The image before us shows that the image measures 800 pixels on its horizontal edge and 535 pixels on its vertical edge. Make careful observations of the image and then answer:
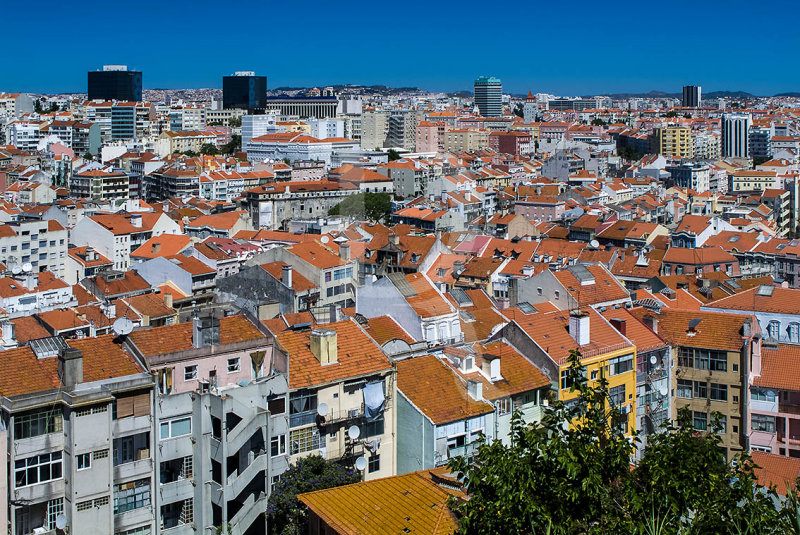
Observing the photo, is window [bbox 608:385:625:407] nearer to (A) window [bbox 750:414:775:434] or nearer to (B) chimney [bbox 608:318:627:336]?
(B) chimney [bbox 608:318:627:336]

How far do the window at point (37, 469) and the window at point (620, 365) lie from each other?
46.7 feet

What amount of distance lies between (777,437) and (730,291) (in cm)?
1393

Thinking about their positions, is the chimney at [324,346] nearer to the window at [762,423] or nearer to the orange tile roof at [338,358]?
the orange tile roof at [338,358]

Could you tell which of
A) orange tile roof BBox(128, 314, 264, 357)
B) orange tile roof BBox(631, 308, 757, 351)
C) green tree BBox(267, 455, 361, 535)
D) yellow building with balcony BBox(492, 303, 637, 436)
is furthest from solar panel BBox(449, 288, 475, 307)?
green tree BBox(267, 455, 361, 535)

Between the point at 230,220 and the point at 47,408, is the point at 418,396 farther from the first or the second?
the point at 230,220

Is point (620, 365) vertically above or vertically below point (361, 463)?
above

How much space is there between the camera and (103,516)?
63.5 feet

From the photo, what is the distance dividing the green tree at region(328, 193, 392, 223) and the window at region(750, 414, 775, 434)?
6502cm

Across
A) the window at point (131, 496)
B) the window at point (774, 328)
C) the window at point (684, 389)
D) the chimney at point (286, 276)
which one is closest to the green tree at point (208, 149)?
the chimney at point (286, 276)

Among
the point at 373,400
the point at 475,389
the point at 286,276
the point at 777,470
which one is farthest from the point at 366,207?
the point at 373,400

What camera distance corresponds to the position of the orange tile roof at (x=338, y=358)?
73.0 ft

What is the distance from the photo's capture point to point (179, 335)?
22.1 meters

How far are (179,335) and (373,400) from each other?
14.8ft

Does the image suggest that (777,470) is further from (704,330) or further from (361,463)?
(361,463)
